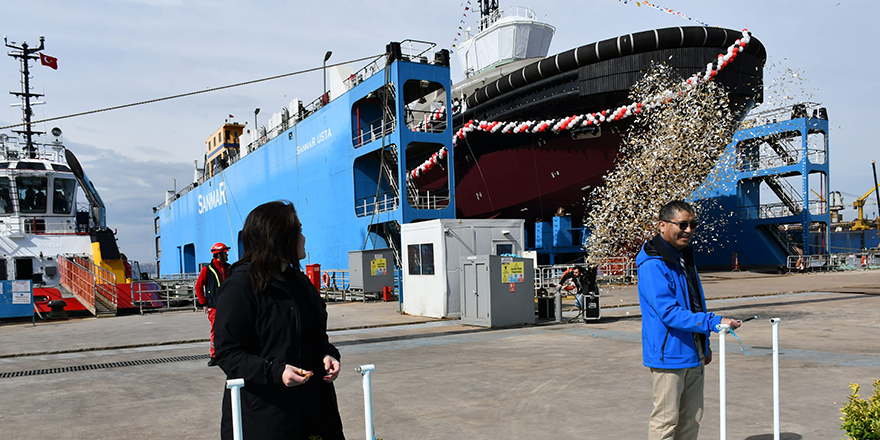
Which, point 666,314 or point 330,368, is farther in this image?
point 666,314

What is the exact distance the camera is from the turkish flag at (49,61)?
2530 cm

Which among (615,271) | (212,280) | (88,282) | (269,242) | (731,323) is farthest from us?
(615,271)

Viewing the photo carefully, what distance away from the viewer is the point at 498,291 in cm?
1240

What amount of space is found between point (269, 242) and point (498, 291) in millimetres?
10054

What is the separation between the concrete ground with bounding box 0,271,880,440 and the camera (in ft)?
17.6

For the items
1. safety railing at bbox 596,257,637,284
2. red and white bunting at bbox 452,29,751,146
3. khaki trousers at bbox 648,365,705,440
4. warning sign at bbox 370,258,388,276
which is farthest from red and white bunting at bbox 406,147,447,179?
khaki trousers at bbox 648,365,705,440

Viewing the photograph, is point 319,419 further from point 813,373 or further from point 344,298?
point 344,298

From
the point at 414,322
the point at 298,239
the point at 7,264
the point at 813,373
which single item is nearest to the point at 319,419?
the point at 298,239

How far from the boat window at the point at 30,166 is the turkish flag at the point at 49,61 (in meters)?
6.28

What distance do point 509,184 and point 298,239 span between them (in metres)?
25.4

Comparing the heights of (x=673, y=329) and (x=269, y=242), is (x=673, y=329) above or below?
Answer: below

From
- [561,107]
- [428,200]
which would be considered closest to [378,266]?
[428,200]

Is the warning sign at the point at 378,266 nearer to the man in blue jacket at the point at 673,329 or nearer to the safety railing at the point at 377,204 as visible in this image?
the safety railing at the point at 377,204

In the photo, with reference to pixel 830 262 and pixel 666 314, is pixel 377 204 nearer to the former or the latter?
pixel 666 314
